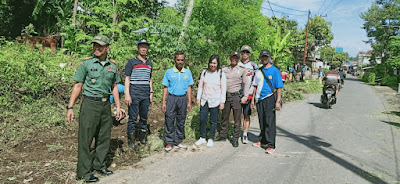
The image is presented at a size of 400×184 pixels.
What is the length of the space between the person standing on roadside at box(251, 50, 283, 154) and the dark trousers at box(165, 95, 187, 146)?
1.54 m

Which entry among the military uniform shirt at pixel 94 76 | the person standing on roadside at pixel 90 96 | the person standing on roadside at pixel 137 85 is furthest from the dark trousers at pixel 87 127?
the person standing on roadside at pixel 137 85

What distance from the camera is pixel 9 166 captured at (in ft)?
13.5

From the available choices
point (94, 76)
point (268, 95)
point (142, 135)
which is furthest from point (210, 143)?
point (94, 76)

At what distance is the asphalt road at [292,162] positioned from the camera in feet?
13.5

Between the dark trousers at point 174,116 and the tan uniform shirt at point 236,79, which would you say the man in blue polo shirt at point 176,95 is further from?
the tan uniform shirt at point 236,79

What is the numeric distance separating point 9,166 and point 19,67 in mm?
2884

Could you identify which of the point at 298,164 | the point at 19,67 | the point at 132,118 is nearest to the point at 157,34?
the point at 19,67

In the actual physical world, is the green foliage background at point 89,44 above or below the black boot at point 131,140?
above

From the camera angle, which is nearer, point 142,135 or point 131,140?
point 131,140

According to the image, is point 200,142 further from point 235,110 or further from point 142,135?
point 142,135

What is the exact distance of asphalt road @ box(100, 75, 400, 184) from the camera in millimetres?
4105

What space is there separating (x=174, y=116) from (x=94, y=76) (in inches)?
78.6

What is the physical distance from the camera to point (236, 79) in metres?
5.73

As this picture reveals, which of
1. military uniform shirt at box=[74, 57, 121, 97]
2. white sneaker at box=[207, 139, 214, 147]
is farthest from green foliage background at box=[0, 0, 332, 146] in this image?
white sneaker at box=[207, 139, 214, 147]
